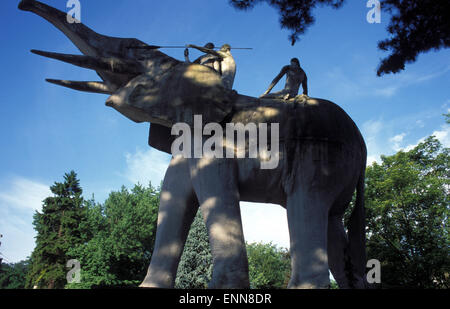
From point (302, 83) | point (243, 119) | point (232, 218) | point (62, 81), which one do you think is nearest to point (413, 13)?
point (302, 83)

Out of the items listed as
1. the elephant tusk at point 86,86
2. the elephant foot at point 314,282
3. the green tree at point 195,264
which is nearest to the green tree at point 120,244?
the green tree at point 195,264

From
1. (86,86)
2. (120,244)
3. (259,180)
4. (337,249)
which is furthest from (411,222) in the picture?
(86,86)

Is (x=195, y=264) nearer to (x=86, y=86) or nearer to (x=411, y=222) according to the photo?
(x=411, y=222)

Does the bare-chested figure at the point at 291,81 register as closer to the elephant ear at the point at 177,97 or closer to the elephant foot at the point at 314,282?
the elephant ear at the point at 177,97

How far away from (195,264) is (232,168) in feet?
59.5

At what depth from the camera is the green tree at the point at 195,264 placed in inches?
823

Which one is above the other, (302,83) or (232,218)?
(302,83)

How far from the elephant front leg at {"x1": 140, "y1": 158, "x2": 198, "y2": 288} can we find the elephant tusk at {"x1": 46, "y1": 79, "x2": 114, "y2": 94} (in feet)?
5.52

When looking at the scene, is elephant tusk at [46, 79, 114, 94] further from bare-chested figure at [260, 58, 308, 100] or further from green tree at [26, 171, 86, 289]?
green tree at [26, 171, 86, 289]

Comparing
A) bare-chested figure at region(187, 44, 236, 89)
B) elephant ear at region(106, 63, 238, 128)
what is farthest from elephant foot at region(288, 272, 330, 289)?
bare-chested figure at region(187, 44, 236, 89)

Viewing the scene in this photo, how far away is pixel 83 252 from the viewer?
2352 cm

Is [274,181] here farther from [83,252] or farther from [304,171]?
[83,252]

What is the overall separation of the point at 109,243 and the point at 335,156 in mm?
20569

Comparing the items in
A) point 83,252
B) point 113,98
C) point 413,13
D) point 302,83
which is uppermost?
point 413,13
